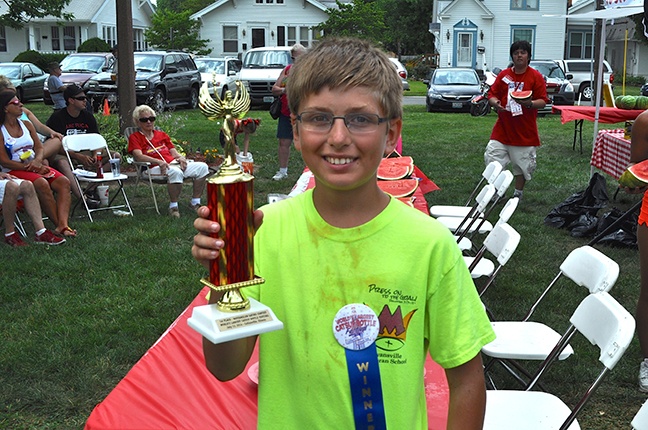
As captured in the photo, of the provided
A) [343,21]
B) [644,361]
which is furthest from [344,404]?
[343,21]

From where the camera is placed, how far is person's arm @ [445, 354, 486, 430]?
1421 mm

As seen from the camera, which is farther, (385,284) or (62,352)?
(62,352)

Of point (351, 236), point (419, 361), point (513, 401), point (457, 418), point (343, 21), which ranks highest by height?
point (343, 21)

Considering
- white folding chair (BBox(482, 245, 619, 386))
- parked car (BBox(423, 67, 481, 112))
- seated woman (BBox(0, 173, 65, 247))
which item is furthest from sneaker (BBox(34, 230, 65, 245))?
parked car (BBox(423, 67, 481, 112))

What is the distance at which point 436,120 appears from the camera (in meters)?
18.1

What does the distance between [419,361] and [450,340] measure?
85mm

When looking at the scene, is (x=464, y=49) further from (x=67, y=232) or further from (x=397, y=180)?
(x=397, y=180)

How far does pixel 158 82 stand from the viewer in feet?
59.9

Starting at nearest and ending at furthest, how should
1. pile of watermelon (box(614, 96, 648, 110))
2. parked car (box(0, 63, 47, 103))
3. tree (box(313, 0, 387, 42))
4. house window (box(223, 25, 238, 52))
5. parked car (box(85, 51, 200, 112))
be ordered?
pile of watermelon (box(614, 96, 648, 110))
parked car (box(85, 51, 200, 112))
parked car (box(0, 63, 47, 103))
tree (box(313, 0, 387, 42))
house window (box(223, 25, 238, 52))

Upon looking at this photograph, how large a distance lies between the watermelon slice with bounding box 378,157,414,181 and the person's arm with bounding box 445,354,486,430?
3.69 metres

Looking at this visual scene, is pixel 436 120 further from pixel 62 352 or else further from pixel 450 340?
pixel 450 340

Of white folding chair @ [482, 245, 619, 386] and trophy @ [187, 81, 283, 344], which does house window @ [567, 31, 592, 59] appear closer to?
white folding chair @ [482, 245, 619, 386]

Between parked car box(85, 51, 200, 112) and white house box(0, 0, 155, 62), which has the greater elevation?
white house box(0, 0, 155, 62)

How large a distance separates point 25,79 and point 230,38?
16385mm
